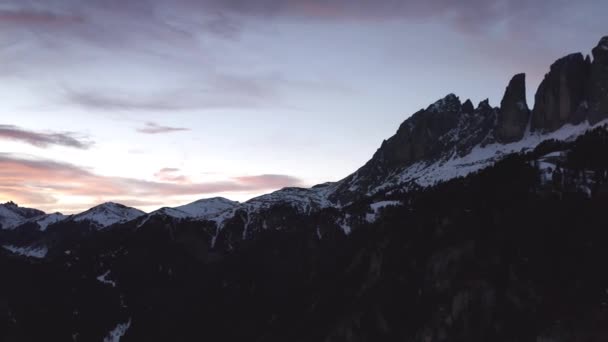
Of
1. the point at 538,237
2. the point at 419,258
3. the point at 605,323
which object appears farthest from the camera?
the point at 419,258

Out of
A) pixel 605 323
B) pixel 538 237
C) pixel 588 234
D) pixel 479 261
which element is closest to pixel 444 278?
pixel 479 261

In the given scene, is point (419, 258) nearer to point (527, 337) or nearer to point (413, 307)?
point (413, 307)

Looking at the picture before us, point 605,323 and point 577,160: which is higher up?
point 577,160

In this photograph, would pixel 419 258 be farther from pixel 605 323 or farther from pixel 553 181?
pixel 605 323

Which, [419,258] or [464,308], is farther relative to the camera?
[419,258]

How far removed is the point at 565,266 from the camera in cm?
14750

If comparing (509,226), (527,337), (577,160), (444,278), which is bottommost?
(527,337)

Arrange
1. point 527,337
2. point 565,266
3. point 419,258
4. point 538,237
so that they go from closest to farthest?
point 527,337, point 565,266, point 538,237, point 419,258

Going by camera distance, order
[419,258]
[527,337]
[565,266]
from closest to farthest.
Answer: [527,337]
[565,266]
[419,258]

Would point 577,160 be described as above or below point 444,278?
above

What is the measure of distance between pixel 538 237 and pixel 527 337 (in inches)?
1199

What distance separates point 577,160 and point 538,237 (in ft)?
126

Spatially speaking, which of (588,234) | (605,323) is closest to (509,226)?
(588,234)

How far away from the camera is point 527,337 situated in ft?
449
